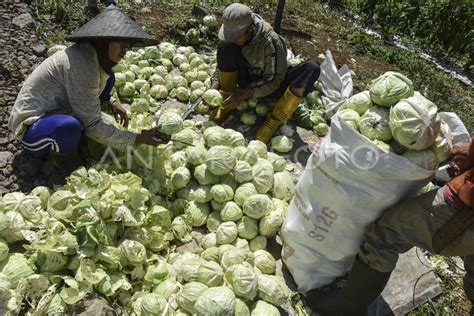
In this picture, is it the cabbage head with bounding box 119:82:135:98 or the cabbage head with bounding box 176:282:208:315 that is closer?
the cabbage head with bounding box 176:282:208:315

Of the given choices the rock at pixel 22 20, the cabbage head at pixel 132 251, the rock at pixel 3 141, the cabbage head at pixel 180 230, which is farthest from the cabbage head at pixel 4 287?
the rock at pixel 22 20

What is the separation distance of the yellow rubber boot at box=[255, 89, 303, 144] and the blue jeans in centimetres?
219

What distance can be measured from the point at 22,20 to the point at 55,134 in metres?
3.42

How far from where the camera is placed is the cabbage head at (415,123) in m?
2.46

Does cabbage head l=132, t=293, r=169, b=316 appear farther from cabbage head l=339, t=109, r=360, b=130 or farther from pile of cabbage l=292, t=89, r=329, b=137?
pile of cabbage l=292, t=89, r=329, b=137

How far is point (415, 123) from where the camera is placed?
95.8 inches

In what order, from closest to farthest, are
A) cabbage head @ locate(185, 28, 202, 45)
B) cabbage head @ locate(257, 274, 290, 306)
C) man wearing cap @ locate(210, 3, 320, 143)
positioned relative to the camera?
1. cabbage head @ locate(257, 274, 290, 306)
2. man wearing cap @ locate(210, 3, 320, 143)
3. cabbage head @ locate(185, 28, 202, 45)

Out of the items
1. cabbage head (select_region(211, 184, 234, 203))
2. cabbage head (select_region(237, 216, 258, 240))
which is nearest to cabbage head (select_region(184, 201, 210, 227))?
cabbage head (select_region(211, 184, 234, 203))

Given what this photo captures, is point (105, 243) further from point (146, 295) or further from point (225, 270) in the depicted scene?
point (225, 270)

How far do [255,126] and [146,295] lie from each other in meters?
2.91

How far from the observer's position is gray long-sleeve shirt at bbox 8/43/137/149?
3.38 meters

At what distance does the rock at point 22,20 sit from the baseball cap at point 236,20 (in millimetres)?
3288

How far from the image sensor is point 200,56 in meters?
6.27

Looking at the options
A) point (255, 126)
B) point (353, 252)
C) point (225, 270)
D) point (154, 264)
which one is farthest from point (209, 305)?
point (255, 126)
